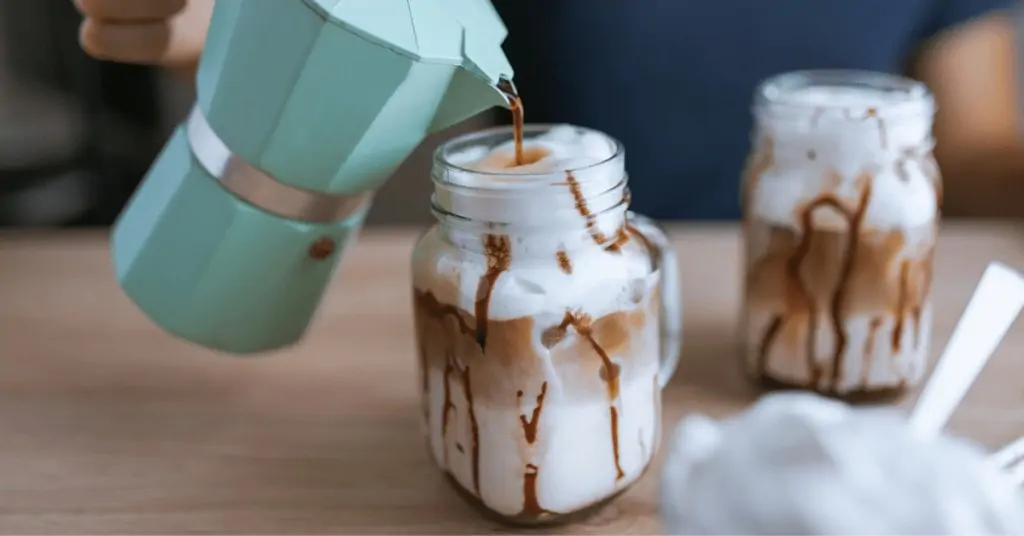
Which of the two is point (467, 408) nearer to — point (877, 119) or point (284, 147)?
point (284, 147)

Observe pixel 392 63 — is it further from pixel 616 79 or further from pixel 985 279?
pixel 616 79

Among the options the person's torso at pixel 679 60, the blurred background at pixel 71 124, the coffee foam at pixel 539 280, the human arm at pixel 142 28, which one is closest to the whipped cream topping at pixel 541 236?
the coffee foam at pixel 539 280

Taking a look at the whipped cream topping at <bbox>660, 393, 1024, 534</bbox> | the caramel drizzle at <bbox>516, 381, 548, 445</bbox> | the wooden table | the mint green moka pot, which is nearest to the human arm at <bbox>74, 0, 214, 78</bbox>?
the mint green moka pot

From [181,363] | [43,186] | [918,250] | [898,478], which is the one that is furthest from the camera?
[43,186]

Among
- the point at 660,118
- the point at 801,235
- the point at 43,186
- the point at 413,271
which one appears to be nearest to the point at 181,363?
the point at 413,271

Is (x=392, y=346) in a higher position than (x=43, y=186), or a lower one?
higher

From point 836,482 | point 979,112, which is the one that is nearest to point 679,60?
point 979,112

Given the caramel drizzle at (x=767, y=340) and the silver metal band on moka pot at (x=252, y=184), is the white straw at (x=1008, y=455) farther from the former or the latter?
the silver metal band on moka pot at (x=252, y=184)
